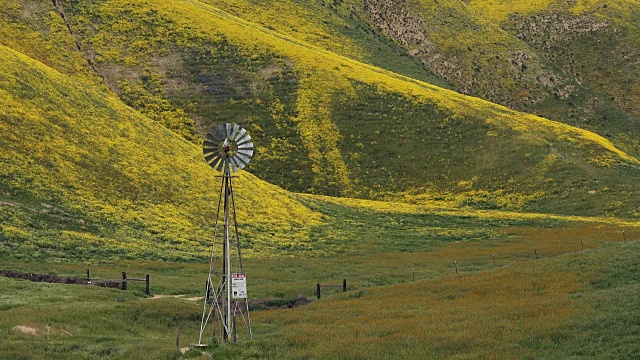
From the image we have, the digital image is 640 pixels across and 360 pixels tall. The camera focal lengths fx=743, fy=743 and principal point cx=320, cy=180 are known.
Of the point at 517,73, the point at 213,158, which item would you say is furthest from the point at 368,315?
the point at 517,73

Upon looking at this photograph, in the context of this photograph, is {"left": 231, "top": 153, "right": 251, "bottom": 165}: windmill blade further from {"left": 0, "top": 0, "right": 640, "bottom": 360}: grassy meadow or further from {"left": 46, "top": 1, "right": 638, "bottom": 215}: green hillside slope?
{"left": 46, "top": 1, "right": 638, "bottom": 215}: green hillside slope

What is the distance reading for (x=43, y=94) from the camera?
83.1 meters

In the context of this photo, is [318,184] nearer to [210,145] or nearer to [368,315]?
[368,315]

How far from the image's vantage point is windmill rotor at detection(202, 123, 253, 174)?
29375 millimetres

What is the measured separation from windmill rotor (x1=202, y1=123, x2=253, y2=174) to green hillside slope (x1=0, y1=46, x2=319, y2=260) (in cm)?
2745

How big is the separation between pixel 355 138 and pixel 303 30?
57.4 meters

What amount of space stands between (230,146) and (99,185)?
45028mm

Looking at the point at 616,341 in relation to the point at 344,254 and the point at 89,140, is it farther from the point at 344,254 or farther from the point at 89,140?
the point at 89,140

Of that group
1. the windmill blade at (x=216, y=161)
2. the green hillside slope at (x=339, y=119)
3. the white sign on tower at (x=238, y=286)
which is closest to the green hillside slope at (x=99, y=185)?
the green hillside slope at (x=339, y=119)

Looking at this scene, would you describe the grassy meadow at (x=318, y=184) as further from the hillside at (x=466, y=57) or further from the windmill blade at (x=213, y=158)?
the windmill blade at (x=213, y=158)

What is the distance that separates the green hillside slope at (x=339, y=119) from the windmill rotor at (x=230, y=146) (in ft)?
256

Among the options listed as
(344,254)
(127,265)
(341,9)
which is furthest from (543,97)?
Result: (127,265)

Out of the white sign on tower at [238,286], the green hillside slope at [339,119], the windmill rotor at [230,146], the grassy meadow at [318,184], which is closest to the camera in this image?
the white sign on tower at [238,286]

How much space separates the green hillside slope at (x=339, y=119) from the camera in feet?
363
